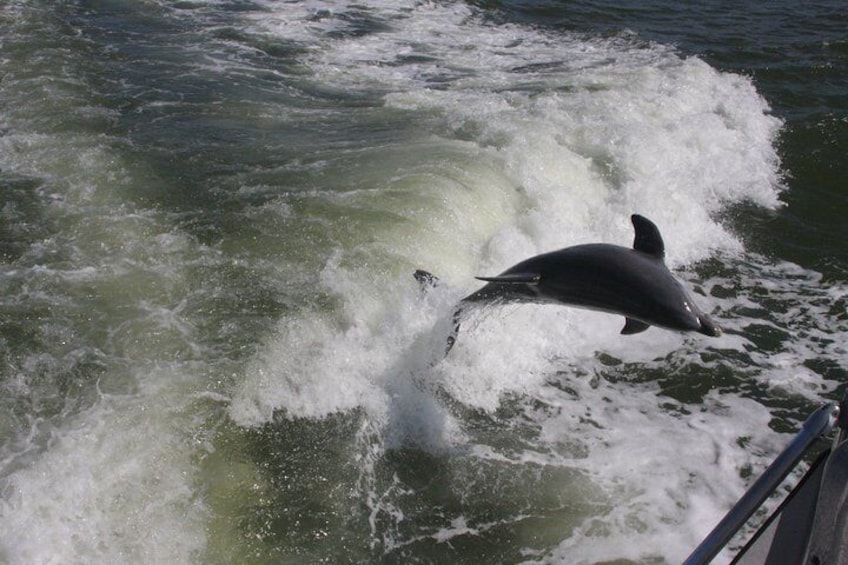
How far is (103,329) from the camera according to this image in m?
5.92

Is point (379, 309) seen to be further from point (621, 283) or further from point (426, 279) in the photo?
point (621, 283)

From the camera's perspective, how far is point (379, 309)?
247 inches

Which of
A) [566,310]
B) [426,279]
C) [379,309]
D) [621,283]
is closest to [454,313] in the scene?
[426,279]

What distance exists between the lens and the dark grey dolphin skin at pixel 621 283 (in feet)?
12.5

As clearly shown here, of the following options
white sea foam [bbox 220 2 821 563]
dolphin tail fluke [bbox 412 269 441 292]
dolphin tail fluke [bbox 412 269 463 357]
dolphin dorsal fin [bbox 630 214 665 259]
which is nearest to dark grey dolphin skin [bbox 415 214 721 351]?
dolphin dorsal fin [bbox 630 214 665 259]

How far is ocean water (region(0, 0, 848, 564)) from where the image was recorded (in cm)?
467

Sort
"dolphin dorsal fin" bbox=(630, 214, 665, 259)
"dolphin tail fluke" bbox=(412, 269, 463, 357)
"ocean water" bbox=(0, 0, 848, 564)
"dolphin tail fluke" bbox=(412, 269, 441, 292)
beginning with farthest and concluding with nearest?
"dolphin tail fluke" bbox=(412, 269, 441, 292)
"dolphin tail fluke" bbox=(412, 269, 463, 357)
"ocean water" bbox=(0, 0, 848, 564)
"dolphin dorsal fin" bbox=(630, 214, 665, 259)

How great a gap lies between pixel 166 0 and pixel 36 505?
12833 millimetres

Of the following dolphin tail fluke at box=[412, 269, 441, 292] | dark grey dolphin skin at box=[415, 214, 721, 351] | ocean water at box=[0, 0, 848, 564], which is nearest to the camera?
dark grey dolphin skin at box=[415, 214, 721, 351]

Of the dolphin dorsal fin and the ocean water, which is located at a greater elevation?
the dolphin dorsal fin

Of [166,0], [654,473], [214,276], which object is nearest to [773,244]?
[654,473]

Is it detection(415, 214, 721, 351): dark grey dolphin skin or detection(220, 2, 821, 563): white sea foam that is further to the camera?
detection(220, 2, 821, 563): white sea foam

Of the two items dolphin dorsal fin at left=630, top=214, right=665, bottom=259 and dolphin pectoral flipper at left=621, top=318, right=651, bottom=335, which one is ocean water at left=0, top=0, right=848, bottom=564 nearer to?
dolphin pectoral flipper at left=621, top=318, right=651, bottom=335

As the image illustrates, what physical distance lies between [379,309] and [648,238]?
2671mm
